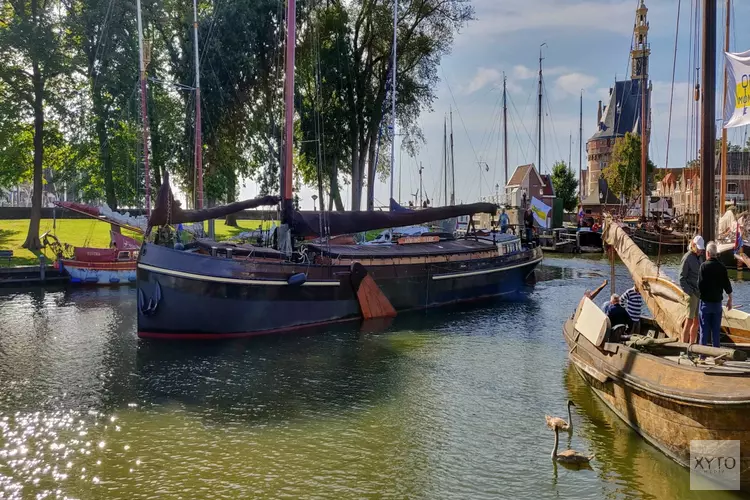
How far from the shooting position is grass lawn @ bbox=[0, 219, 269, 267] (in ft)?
103

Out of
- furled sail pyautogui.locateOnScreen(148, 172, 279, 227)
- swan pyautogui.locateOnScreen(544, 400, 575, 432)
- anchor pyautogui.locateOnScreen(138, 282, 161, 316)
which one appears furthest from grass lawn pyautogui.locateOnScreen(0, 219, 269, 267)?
swan pyautogui.locateOnScreen(544, 400, 575, 432)

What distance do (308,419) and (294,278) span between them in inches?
278

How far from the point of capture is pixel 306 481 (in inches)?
355

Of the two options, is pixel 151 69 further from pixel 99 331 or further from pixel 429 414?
pixel 429 414

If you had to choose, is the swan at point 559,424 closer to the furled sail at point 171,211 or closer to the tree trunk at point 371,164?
the furled sail at point 171,211

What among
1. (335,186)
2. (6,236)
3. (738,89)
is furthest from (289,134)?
(6,236)

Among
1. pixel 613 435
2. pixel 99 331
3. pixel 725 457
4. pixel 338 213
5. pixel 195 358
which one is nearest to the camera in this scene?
pixel 725 457

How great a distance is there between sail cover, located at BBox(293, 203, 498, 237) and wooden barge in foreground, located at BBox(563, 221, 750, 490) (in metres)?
9.05

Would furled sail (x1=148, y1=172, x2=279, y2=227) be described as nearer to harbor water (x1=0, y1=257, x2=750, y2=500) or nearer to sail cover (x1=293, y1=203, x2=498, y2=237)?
sail cover (x1=293, y1=203, x2=498, y2=237)

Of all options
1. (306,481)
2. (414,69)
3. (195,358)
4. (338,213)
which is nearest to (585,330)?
(306,481)

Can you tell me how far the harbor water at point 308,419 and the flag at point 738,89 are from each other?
5.97m

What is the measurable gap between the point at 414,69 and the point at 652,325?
33.2 meters

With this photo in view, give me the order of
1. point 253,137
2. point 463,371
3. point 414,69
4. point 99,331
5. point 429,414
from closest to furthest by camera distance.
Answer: point 429,414
point 463,371
point 99,331
point 253,137
point 414,69

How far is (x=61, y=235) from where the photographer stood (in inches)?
1610
